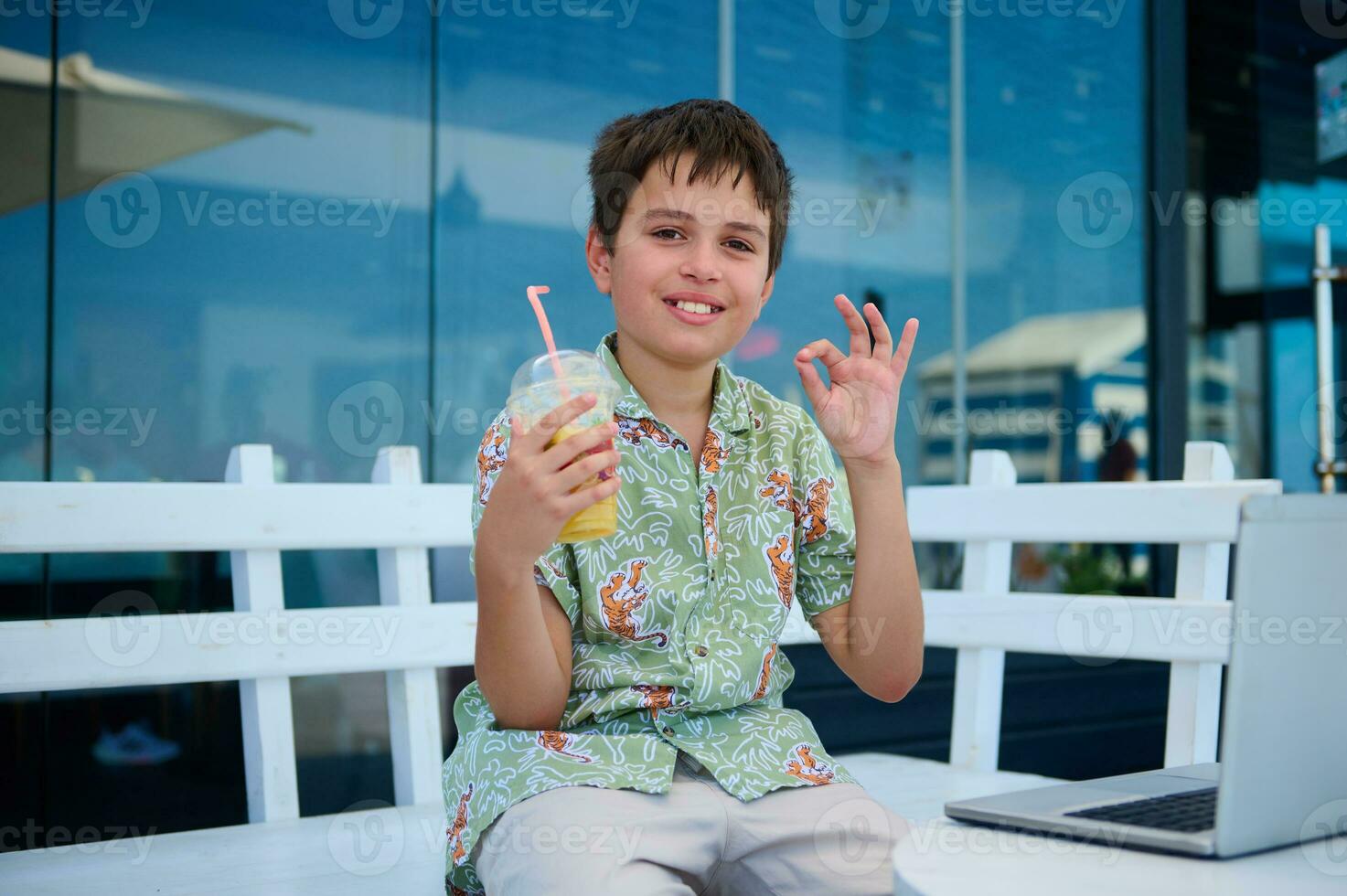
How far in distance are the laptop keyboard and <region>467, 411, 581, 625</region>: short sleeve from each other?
0.61m

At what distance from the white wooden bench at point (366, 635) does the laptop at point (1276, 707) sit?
93 cm

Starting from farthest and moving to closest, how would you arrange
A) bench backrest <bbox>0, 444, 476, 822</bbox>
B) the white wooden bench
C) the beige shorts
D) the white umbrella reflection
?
1. the white umbrella reflection
2. bench backrest <bbox>0, 444, 476, 822</bbox>
3. the white wooden bench
4. the beige shorts

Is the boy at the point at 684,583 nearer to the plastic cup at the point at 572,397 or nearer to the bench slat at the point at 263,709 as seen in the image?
the plastic cup at the point at 572,397

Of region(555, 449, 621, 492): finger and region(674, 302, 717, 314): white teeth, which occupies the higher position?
region(674, 302, 717, 314): white teeth

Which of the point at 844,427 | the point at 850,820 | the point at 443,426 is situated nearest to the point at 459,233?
the point at 443,426

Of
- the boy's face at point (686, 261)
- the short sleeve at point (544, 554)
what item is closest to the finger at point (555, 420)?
the short sleeve at point (544, 554)

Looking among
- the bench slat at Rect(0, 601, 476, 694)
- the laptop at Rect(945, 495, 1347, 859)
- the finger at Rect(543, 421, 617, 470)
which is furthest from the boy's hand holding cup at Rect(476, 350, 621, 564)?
the bench slat at Rect(0, 601, 476, 694)

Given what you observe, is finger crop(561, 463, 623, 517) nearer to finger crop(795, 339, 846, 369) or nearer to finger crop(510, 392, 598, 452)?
finger crop(510, 392, 598, 452)

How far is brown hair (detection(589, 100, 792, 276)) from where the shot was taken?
152cm

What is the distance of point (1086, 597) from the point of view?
2.30 m

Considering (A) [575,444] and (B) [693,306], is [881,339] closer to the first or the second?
(B) [693,306]

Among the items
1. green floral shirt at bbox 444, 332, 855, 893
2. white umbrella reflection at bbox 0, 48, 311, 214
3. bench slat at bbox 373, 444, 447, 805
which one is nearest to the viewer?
green floral shirt at bbox 444, 332, 855, 893

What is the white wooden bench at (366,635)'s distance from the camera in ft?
5.63

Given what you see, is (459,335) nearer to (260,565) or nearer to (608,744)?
(260,565)
